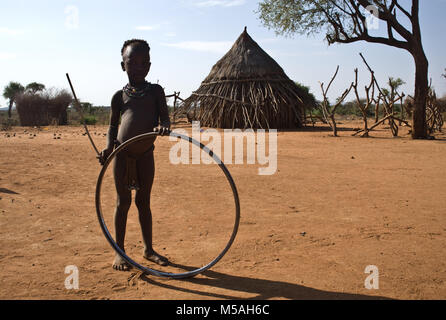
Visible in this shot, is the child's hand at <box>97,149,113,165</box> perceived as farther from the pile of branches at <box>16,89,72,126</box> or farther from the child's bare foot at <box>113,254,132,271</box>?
the pile of branches at <box>16,89,72,126</box>

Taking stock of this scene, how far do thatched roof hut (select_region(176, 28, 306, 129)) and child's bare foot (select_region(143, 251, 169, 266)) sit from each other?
41.2 ft

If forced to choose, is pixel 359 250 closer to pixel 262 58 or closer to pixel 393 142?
pixel 393 142

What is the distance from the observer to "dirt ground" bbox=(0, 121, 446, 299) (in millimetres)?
2904

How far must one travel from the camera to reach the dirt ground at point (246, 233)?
9.53 feet

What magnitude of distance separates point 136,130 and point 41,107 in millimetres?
19682

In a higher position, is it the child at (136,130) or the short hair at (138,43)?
the short hair at (138,43)

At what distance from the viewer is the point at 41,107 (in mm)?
20641

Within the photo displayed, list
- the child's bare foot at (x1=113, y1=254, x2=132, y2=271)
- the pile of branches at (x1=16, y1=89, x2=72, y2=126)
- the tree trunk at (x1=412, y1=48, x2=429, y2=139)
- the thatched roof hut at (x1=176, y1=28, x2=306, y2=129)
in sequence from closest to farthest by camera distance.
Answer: the child's bare foot at (x1=113, y1=254, x2=132, y2=271) < the tree trunk at (x1=412, y1=48, x2=429, y2=139) < the thatched roof hut at (x1=176, y1=28, x2=306, y2=129) < the pile of branches at (x1=16, y1=89, x2=72, y2=126)

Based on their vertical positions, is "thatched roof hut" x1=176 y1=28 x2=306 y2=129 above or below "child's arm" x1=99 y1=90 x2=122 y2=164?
A: above

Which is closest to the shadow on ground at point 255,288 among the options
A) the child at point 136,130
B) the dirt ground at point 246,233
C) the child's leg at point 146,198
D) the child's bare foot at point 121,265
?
the dirt ground at point 246,233

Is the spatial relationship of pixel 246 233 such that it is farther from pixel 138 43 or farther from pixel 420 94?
pixel 420 94

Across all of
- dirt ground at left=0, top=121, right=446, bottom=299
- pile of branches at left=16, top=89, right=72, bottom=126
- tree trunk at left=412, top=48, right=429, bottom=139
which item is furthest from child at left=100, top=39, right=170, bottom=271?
pile of branches at left=16, top=89, right=72, bottom=126

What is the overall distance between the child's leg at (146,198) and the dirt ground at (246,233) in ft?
0.38

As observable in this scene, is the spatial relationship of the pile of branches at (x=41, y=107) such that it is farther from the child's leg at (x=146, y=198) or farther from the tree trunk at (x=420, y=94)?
the child's leg at (x=146, y=198)
